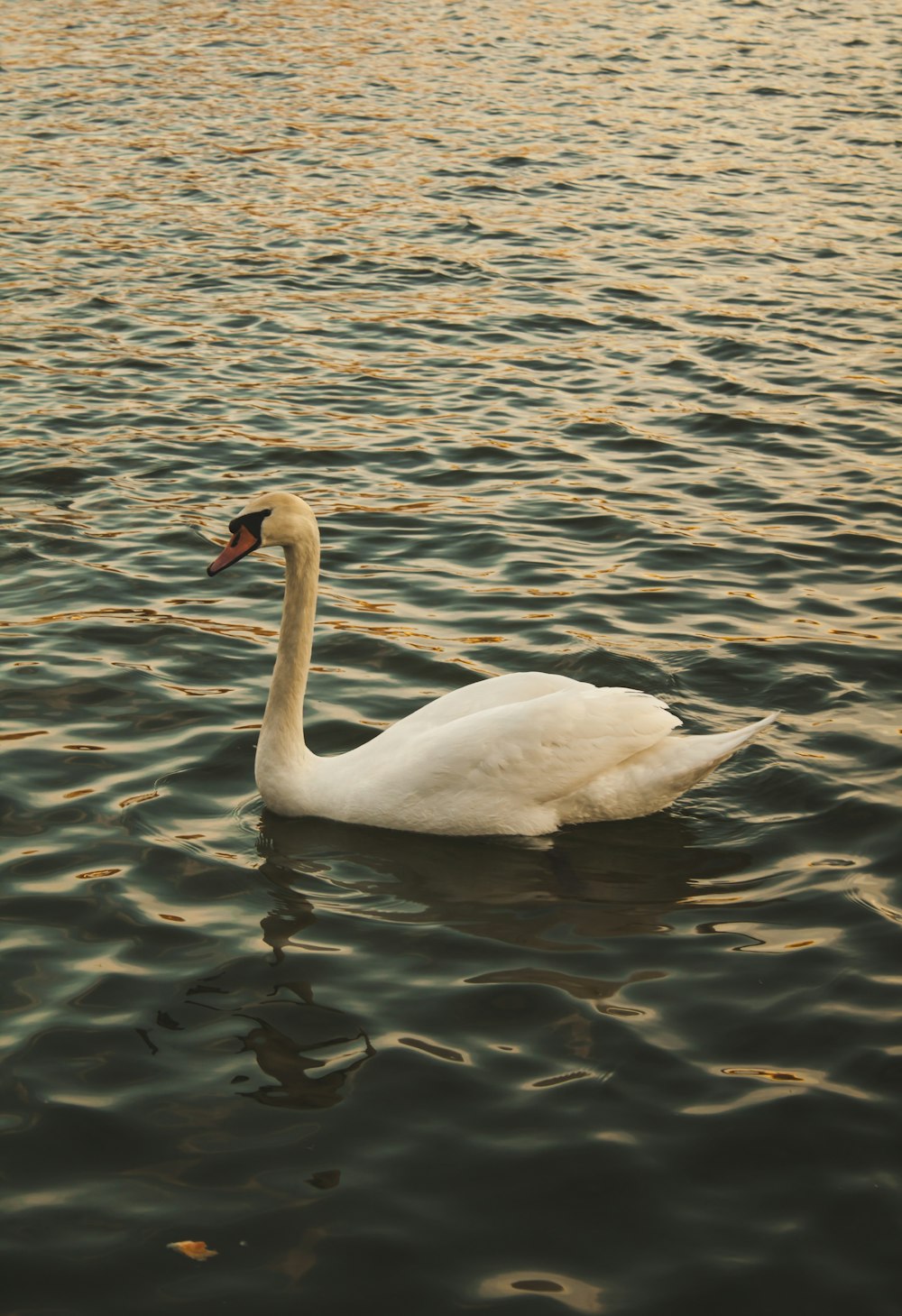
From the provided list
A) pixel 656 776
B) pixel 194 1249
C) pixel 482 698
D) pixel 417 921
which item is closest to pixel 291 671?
pixel 482 698

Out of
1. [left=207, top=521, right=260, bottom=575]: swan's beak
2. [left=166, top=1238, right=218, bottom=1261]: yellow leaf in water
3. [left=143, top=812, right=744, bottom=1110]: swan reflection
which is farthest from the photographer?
[left=207, top=521, right=260, bottom=575]: swan's beak

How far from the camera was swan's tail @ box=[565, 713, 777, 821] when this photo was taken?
655 cm

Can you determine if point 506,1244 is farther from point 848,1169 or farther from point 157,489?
point 157,489

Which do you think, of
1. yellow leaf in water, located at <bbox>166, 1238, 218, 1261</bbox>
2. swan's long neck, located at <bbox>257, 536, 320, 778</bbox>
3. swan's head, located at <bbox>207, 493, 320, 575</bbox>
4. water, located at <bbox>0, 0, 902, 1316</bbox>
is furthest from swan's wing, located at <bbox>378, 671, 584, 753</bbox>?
yellow leaf in water, located at <bbox>166, 1238, 218, 1261</bbox>

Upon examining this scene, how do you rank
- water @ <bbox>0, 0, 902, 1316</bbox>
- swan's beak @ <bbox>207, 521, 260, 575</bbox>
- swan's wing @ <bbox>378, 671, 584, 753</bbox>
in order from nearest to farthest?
water @ <bbox>0, 0, 902, 1316</bbox>, swan's wing @ <bbox>378, 671, 584, 753</bbox>, swan's beak @ <bbox>207, 521, 260, 575</bbox>

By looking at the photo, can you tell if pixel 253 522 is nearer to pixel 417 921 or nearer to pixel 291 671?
pixel 291 671

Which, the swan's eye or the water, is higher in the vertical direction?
the swan's eye

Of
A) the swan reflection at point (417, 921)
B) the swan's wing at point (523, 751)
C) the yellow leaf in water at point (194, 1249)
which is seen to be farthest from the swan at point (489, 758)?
the yellow leaf in water at point (194, 1249)

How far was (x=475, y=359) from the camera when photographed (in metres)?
13.6

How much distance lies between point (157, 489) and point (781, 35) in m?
23.3

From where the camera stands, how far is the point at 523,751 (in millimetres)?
6551

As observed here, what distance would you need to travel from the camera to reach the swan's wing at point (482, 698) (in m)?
6.80

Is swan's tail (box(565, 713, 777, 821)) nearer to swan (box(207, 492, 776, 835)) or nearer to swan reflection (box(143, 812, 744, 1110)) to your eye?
swan (box(207, 492, 776, 835))

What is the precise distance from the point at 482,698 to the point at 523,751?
38 centimetres
